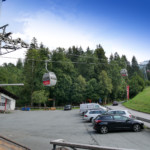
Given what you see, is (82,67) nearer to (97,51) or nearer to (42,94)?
(97,51)

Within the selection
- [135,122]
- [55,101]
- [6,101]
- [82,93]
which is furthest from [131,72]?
[135,122]

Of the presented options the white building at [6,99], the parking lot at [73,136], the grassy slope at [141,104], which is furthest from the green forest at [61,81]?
the parking lot at [73,136]

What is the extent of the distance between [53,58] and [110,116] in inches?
1762

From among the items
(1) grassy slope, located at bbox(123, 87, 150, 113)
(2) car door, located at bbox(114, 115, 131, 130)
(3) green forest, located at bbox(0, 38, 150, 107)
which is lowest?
(1) grassy slope, located at bbox(123, 87, 150, 113)

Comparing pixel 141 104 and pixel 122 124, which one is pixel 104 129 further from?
pixel 141 104

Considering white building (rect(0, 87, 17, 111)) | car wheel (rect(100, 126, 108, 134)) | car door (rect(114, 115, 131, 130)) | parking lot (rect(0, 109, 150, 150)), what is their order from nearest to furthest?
parking lot (rect(0, 109, 150, 150)) < car wheel (rect(100, 126, 108, 134)) < car door (rect(114, 115, 131, 130)) < white building (rect(0, 87, 17, 111))

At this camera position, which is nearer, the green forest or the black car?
the black car

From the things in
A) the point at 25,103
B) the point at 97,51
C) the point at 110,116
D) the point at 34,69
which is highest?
the point at 97,51

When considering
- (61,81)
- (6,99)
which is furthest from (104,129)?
(61,81)

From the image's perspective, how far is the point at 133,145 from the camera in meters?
8.81

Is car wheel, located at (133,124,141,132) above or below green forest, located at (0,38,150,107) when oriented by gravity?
below

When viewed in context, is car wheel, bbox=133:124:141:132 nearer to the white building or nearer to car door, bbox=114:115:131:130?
car door, bbox=114:115:131:130

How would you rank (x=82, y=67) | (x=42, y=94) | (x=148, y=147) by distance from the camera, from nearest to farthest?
1. (x=148, y=147)
2. (x=42, y=94)
3. (x=82, y=67)

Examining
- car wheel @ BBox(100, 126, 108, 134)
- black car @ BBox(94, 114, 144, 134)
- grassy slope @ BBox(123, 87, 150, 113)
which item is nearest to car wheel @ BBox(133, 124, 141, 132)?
black car @ BBox(94, 114, 144, 134)
